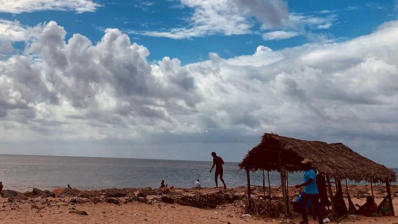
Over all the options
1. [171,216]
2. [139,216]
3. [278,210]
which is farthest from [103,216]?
[278,210]

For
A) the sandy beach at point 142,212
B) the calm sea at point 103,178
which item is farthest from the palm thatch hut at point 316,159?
the sandy beach at point 142,212

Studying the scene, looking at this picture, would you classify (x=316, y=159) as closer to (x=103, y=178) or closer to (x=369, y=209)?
(x=369, y=209)

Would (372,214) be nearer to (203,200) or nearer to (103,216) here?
(203,200)

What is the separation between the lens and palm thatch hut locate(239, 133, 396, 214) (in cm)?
1284

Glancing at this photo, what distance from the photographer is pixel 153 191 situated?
68.1 ft

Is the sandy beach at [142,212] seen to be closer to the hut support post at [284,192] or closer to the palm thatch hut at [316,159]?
the hut support post at [284,192]

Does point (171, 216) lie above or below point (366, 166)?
below

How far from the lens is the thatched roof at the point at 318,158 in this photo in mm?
12844

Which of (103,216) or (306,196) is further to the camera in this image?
(103,216)

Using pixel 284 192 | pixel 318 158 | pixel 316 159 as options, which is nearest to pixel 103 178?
pixel 284 192

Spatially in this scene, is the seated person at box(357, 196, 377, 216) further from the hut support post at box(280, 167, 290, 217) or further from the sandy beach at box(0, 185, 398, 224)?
the hut support post at box(280, 167, 290, 217)

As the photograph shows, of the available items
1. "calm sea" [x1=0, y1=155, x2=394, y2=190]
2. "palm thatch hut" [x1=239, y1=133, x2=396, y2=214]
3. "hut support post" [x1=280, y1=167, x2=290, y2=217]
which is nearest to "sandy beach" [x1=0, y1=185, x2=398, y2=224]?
"hut support post" [x1=280, y1=167, x2=290, y2=217]

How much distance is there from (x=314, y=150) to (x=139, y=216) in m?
6.77

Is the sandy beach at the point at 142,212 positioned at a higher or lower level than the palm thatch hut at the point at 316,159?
lower
